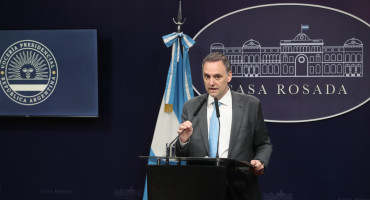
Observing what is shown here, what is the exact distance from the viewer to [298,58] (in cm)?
430

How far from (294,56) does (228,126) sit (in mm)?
1968

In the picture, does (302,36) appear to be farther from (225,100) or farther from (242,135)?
(242,135)

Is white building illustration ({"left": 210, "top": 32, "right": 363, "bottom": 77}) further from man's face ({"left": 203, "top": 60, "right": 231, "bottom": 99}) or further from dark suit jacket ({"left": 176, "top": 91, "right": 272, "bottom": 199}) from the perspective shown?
man's face ({"left": 203, "top": 60, "right": 231, "bottom": 99})

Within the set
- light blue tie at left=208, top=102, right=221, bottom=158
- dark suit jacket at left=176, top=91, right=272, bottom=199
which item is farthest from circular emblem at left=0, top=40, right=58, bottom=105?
light blue tie at left=208, top=102, right=221, bottom=158

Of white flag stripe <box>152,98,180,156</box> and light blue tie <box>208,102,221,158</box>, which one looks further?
white flag stripe <box>152,98,180,156</box>

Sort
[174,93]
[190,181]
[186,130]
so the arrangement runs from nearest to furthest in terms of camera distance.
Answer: [190,181] < [186,130] < [174,93]

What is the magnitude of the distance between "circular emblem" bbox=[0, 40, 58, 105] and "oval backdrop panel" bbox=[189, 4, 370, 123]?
1486mm

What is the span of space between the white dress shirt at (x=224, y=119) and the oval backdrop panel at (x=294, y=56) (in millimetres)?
1645

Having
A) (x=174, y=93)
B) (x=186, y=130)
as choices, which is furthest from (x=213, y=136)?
(x=174, y=93)

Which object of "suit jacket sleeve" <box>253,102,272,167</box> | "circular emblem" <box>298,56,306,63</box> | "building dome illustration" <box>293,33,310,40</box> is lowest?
"suit jacket sleeve" <box>253,102,272,167</box>

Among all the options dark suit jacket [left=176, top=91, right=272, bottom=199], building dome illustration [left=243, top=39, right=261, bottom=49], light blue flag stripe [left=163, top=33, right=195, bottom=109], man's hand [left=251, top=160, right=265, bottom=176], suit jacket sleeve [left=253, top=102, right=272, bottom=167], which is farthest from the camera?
building dome illustration [left=243, top=39, right=261, bottom=49]

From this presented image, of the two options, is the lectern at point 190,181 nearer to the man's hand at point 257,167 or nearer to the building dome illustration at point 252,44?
the man's hand at point 257,167

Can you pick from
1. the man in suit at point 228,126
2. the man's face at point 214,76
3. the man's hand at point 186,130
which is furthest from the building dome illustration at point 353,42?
the man's hand at point 186,130

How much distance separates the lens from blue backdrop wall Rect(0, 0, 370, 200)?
4273 millimetres
